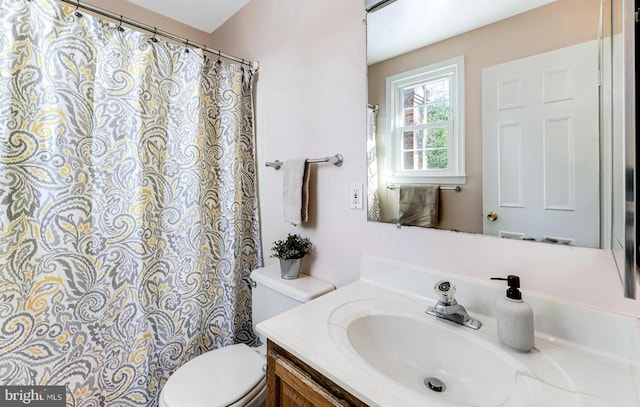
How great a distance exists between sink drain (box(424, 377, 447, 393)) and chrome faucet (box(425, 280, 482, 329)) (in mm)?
172

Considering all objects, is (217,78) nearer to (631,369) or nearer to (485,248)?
(485,248)

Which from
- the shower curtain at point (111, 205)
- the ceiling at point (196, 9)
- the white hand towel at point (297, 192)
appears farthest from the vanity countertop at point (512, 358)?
the ceiling at point (196, 9)

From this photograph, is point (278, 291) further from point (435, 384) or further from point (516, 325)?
point (516, 325)

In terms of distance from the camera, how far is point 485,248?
35.4 inches

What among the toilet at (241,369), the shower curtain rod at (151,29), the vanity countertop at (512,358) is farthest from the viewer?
the shower curtain rod at (151,29)

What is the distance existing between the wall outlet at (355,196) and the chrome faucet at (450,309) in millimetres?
495

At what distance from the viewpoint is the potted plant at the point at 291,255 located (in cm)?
137

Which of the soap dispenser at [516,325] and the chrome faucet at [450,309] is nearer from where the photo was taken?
the soap dispenser at [516,325]

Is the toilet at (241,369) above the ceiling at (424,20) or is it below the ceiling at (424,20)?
below

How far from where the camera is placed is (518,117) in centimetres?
82

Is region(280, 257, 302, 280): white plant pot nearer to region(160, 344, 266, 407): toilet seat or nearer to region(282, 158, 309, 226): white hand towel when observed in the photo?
region(282, 158, 309, 226): white hand towel

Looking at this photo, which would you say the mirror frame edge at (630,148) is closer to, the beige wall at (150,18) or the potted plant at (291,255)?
the potted plant at (291,255)

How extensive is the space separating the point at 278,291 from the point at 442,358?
0.76 meters

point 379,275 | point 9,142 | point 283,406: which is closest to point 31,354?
point 9,142
